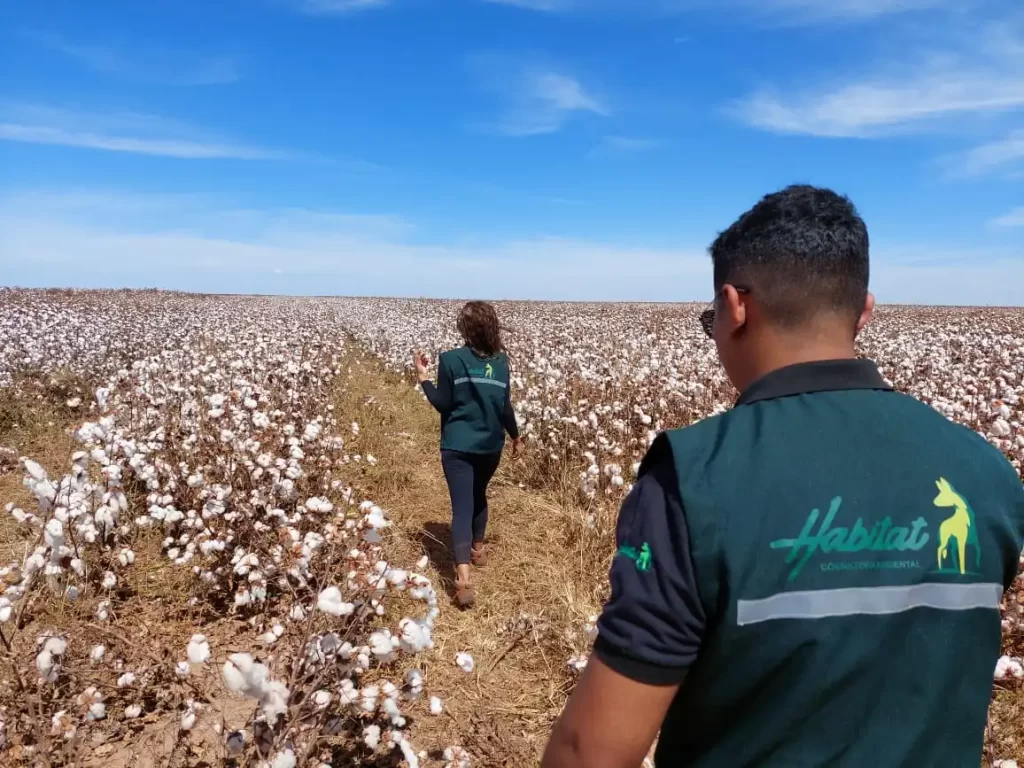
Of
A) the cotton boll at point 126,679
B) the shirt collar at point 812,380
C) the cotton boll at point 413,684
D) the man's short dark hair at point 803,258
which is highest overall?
the man's short dark hair at point 803,258

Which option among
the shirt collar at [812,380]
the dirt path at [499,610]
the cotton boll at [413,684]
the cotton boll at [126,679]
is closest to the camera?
the shirt collar at [812,380]

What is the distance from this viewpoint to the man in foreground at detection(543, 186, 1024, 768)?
116cm

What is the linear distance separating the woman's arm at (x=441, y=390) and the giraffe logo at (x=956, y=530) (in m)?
4.09

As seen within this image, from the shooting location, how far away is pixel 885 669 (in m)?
1.20

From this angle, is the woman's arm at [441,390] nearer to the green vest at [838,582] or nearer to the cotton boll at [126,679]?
the cotton boll at [126,679]

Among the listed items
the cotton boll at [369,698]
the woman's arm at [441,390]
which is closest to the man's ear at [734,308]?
the cotton boll at [369,698]

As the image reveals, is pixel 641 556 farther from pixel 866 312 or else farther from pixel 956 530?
pixel 866 312

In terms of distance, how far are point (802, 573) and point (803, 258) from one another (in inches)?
27.0

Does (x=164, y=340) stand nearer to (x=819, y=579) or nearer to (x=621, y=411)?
(x=621, y=411)

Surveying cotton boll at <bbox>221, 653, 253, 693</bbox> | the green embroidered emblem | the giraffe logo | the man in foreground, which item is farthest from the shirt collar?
cotton boll at <bbox>221, 653, 253, 693</bbox>

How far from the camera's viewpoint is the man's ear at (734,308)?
59.3 inches

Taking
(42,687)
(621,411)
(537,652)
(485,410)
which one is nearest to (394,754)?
(537,652)

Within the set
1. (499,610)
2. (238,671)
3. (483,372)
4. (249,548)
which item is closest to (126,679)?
(249,548)

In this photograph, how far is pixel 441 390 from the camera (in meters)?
5.16
